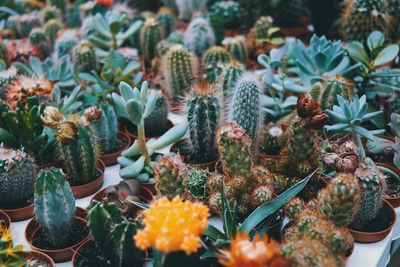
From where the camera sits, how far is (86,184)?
1852 millimetres

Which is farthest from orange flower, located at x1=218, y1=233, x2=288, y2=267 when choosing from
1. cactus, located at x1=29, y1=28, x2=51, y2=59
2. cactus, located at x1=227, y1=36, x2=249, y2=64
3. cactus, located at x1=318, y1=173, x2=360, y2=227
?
cactus, located at x1=29, y1=28, x2=51, y2=59

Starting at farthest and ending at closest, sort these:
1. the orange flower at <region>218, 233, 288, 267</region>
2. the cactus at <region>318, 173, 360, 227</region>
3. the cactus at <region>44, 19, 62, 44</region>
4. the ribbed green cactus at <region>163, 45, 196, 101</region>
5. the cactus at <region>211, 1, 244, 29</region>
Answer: the cactus at <region>211, 1, 244, 29</region> < the cactus at <region>44, 19, 62, 44</region> < the ribbed green cactus at <region>163, 45, 196, 101</region> < the cactus at <region>318, 173, 360, 227</region> < the orange flower at <region>218, 233, 288, 267</region>

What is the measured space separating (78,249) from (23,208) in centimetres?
34

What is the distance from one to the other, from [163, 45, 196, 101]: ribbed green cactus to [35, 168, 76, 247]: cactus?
0.95 m

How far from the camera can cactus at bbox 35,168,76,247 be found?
151 centimetres

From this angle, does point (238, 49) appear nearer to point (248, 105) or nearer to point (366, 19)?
point (366, 19)

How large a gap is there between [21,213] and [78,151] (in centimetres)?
28

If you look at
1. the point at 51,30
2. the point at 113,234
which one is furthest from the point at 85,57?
the point at 113,234

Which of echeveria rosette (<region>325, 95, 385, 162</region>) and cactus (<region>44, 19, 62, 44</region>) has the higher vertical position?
echeveria rosette (<region>325, 95, 385, 162</region>)

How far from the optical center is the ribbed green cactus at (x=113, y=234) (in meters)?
1.38

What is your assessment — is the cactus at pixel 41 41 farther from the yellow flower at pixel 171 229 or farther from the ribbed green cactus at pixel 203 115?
the yellow flower at pixel 171 229

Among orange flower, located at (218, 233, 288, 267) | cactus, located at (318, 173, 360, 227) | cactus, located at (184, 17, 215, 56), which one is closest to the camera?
orange flower, located at (218, 233, 288, 267)

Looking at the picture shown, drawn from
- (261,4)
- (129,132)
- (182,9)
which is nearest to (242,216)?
(129,132)

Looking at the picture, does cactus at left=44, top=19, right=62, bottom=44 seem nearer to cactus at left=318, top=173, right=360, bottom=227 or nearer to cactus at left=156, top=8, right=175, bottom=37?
cactus at left=156, top=8, right=175, bottom=37
